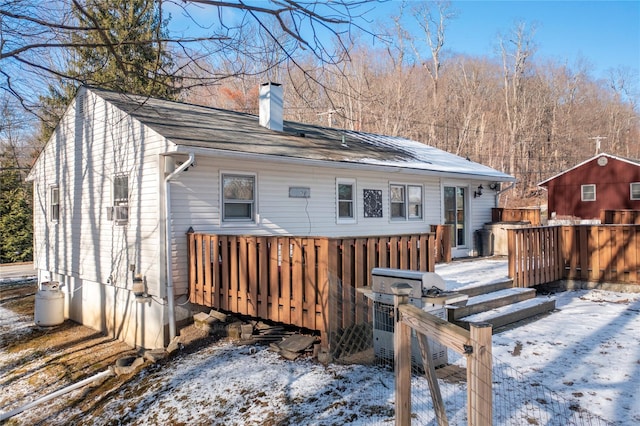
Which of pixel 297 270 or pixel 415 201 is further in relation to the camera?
pixel 415 201

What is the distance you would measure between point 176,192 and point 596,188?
26.8 metres

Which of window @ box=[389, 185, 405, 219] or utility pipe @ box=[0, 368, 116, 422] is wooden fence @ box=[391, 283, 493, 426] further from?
window @ box=[389, 185, 405, 219]

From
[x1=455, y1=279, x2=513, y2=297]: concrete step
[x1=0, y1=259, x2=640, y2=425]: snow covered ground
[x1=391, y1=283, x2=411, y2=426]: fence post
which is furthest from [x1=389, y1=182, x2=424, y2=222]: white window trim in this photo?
[x1=391, y1=283, x2=411, y2=426]: fence post

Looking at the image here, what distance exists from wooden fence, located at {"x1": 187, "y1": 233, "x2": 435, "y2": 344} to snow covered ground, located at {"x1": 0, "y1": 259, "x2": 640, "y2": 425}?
1.88 feet

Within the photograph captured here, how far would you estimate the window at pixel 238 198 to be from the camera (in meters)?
8.48

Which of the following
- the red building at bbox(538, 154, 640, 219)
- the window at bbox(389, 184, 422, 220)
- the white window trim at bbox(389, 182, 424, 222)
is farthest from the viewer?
the red building at bbox(538, 154, 640, 219)

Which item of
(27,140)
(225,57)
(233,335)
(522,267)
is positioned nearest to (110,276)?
(233,335)

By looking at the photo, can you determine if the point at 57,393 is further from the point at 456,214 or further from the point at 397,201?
the point at 456,214

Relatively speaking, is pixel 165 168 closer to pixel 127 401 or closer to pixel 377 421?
pixel 127 401

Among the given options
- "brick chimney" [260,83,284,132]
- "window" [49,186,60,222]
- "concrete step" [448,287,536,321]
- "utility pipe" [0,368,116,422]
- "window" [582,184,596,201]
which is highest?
"brick chimney" [260,83,284,132]

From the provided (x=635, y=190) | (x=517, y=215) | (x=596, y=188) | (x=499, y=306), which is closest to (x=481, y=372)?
(x=499, y=306)

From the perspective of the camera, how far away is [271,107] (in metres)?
10.9

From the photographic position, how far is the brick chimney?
10695 millimetres

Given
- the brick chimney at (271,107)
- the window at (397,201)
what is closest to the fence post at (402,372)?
the brick chimney at (271,107)
